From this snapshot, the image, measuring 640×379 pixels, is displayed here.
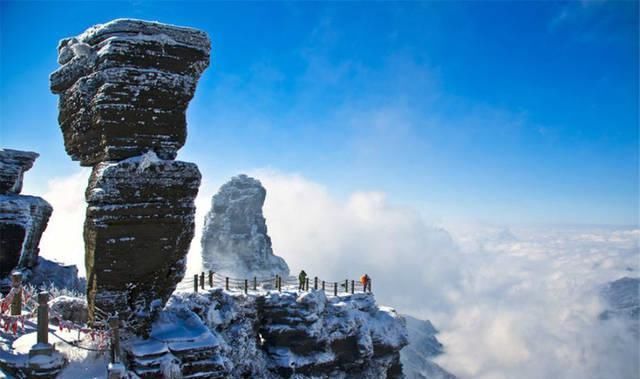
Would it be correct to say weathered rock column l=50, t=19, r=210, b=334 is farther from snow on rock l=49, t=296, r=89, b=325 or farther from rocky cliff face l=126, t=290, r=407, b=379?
rocky cliff face l=126, t=290, r=407, b=379

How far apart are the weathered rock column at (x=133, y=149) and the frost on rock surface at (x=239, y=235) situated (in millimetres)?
57214

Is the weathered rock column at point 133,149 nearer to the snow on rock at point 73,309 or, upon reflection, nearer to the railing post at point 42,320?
the railing post at point 42,320

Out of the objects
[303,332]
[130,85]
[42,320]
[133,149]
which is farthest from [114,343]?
[303,332]

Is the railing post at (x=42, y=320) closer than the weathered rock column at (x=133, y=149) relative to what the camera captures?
Yes

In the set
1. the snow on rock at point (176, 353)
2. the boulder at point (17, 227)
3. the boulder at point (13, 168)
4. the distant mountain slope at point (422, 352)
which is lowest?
the distant mountain slope at point (422, 352)

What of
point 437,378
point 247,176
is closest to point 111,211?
point 247,176

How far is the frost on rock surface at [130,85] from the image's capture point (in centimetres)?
1239

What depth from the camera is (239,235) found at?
7381 centimetres

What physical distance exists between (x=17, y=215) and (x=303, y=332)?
55.3 ft

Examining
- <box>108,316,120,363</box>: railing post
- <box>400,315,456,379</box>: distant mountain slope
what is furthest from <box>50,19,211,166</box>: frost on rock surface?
<box>400,315,456,379</box>: distant mountain slope

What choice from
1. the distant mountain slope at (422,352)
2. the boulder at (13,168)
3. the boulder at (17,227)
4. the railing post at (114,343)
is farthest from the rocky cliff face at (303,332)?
the distant mountain slope at (422,352)

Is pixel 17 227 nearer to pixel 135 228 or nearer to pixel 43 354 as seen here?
pixel 135 228

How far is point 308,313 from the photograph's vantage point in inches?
1092

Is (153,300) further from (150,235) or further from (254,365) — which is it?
(254,365)
